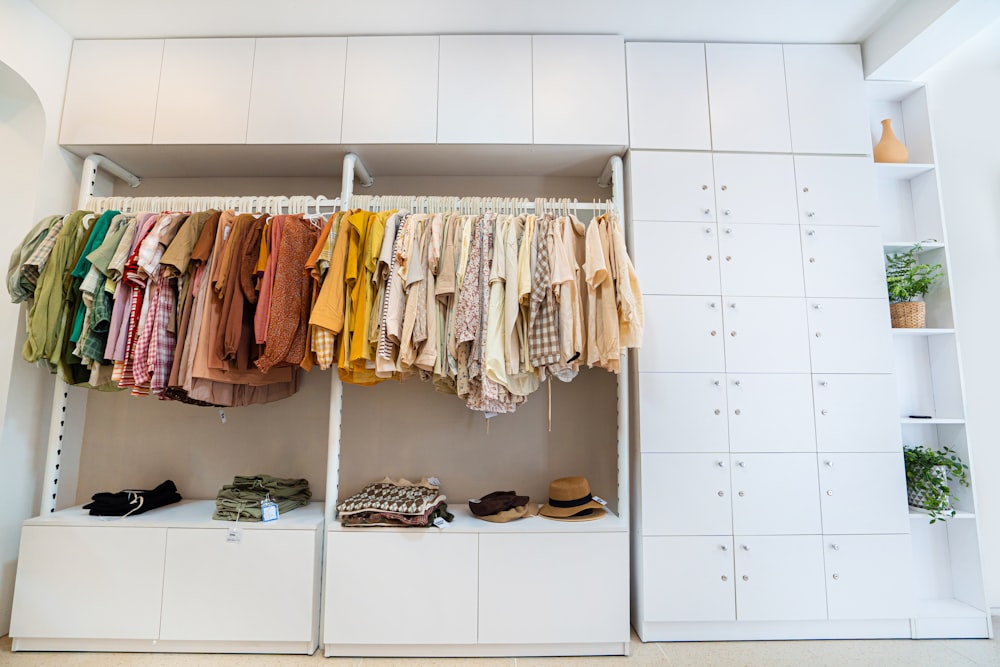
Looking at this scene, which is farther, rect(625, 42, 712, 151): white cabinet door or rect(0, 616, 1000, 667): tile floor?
rect(625, 42, 712, 151): white cabinet door

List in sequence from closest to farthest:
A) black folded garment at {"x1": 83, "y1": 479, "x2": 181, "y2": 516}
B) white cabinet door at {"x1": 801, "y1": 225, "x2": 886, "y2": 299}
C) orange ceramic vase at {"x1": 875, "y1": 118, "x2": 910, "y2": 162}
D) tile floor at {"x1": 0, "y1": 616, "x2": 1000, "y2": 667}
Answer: tile floor at {"x1": 0, "y1": 616, "x2": 1000, "y2": 667} < black folded garment at {"x1": 83, "y1": 479, "x2": 181, "y2": 516} < white cabinet door at {"x1": 801, "y1": 225, "x2": 886, "y2": 299} < orange ceramic vase at {"x1": 875, "y1": 118, "x2": 910, "y2": 162}

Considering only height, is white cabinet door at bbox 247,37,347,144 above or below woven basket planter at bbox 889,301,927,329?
above

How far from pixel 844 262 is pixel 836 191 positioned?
369 mm

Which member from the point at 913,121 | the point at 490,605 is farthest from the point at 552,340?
the point at 913,121

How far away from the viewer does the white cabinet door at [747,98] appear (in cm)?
240

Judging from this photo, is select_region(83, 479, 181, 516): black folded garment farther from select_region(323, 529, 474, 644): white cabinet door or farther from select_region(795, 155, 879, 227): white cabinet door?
select_region(795, 155, 879, 227): white cabinet door

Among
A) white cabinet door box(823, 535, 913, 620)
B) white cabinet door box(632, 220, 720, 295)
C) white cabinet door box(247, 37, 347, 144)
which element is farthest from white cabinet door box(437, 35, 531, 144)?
white cabinet door box(823, 535, 913, 620)

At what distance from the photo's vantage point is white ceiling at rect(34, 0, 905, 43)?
7.27 ft

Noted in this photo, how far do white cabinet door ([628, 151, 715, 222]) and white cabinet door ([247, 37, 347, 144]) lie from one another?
4.93ft

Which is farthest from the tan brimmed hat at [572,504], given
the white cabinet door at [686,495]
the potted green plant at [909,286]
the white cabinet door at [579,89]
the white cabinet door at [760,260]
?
the potted green plant at [909,286]

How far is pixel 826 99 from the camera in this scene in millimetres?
2438

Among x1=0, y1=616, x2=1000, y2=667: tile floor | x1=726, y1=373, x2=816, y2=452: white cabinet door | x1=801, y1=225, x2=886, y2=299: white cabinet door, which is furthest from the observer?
x1=801, y1=225, x2=886, y2=299: white cabinet door

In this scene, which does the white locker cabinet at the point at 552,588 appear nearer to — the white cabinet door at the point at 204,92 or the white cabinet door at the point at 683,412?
the white cabinet door at the point at 683,412

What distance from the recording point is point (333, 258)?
6.55 ft
